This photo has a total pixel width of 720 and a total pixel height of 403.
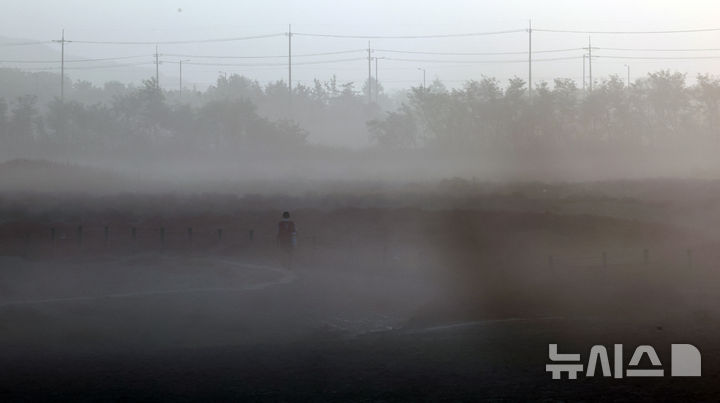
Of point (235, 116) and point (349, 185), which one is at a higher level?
point (235, 116)

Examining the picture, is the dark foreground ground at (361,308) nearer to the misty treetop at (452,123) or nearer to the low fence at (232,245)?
the low fence at (232,245)

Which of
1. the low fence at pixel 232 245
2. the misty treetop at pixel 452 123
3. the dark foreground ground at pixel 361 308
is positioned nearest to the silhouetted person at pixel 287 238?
the dark foreground ground at pixel 361 308

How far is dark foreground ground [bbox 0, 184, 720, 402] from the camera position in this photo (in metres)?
11.1

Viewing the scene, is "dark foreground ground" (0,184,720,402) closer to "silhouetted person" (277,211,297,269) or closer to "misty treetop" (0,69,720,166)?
"silhouetted person" (277,211,297,269)

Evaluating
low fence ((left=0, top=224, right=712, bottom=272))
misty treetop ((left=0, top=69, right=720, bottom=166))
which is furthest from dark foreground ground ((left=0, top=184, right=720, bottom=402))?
misty treetop ((left=0, top=69, right=720, bottom=166))

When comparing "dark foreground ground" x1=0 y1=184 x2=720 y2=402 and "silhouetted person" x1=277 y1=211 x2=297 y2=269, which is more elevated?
"silhouetted person" x1=277 y1=211 x2=297 y2=269

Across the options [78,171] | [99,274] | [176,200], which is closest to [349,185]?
[176,200]

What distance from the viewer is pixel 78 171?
60.4m

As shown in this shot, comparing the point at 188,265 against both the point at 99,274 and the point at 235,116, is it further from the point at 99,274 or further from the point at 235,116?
the point at 235,116

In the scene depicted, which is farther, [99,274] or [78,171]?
[78,171]

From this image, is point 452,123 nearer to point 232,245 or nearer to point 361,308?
point 232,245

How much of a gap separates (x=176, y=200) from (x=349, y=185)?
14519 millimetres

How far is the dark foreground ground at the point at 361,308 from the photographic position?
36.4ft

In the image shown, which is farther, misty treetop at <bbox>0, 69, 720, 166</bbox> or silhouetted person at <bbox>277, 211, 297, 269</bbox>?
misty treetop at <bbox>0, 69, 720, 166</bbox>
